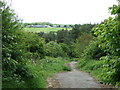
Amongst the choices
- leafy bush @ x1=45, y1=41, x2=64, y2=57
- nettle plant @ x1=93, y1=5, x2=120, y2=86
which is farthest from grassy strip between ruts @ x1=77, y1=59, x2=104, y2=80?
leafy bush @ x1=45, y1=41, x2=64, y2=57

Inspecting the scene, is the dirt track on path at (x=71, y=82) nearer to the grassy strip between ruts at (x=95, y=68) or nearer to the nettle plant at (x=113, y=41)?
the grassy strip between ruts at (x=95, y=68)

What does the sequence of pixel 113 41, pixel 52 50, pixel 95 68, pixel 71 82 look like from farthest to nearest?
pixel 52 50, pixel 95 68, pixel 71 82, pixel 113 41

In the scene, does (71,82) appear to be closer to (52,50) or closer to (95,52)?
(95,52)

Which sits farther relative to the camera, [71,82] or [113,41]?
[71,82]

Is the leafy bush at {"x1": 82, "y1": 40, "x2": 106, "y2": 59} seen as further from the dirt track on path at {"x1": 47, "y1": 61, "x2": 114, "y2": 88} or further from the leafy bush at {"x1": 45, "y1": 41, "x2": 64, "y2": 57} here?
the dirt track on path at {"x1": 47, "y1": 61, "x2": 114, "y2": 88}

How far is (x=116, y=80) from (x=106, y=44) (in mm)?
1140

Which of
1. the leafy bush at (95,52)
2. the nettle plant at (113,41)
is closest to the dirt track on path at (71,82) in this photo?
the nettle plant at (113,41)

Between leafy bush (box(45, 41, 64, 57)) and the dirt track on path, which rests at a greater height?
the dirt track on path

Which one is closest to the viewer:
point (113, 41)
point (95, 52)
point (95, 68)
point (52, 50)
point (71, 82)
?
point (113, 41)

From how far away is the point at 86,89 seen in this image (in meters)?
8.70

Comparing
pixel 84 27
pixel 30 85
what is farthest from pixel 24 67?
pixel 84 27

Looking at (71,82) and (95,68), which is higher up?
(71,82)

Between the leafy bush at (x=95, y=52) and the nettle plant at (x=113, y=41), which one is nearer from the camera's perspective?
the nettle plant at (x=113, y=41)

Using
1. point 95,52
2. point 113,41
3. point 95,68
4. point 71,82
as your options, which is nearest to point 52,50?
point 95,52
